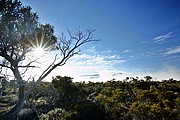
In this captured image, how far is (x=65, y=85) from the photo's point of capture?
94.2 ft

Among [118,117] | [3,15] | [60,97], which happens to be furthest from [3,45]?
[60,97]

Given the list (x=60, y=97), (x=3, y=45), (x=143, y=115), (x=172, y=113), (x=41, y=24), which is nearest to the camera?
(x=172, y=113)

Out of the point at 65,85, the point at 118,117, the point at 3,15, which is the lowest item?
the point at 118,117

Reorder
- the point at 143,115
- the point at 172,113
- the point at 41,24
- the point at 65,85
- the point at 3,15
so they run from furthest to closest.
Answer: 1. the point at 65,85
2. the point at 41,24
3. the point at 3,15
4. the point at 143,115
5. the point at 172,113

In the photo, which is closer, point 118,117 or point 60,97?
point 118,117

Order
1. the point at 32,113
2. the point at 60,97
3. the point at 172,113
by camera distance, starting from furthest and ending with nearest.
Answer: the point at 60,97
the point at 32,113
the point at 172,113

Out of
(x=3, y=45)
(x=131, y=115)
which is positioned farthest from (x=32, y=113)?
(x=131, y=115)

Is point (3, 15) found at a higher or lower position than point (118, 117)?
higher

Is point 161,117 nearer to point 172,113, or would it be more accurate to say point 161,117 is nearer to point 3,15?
point 172,113

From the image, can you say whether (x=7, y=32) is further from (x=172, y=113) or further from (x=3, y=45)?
(x=172, y=113)

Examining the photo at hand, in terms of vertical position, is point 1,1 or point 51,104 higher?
point 1,1

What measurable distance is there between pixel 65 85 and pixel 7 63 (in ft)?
51.1

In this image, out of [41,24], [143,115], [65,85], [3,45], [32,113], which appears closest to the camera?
[143,115]

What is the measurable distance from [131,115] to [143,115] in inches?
28.1
